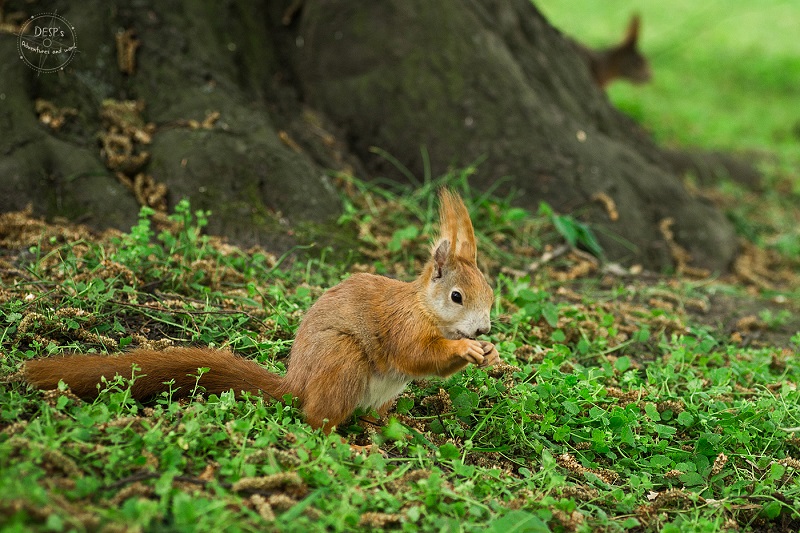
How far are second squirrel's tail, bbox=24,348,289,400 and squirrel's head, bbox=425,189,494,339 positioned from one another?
0.73 m

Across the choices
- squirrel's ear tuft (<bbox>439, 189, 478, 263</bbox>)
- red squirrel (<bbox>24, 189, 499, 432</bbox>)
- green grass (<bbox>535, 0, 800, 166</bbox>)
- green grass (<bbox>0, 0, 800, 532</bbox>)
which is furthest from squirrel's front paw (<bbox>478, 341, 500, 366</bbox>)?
green grass (<bbox>535, 0, 800, 166</bbox>)

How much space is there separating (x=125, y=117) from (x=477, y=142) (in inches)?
102

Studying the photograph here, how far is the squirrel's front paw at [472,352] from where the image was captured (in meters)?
3.14

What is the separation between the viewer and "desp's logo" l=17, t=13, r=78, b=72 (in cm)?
506

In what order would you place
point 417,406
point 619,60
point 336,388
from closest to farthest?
point 336,388 → point 417,406 → point 619,60

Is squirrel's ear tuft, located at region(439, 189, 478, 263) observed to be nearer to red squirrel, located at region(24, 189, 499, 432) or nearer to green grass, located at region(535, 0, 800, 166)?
red squirrel, located at region(24, 189, 499, 432)

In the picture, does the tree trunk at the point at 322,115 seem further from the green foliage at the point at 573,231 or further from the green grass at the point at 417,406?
the green grass at the point at 417,406

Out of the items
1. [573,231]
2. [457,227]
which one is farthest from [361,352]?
[573,231]

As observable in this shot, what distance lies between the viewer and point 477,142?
20.4 feet

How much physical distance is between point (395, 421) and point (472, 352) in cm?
40

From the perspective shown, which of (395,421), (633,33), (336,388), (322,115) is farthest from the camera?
(633,33)

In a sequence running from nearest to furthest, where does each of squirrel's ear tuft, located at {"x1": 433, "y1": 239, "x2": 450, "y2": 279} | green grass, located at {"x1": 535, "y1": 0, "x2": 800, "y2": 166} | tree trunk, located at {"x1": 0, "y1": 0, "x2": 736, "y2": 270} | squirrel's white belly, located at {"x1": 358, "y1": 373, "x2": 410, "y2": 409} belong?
squirrel's white belly, located at {"x1": 358, "y1": 373, "x2": 410, "y2": 409} < squirrel's ear tuft, located at {"x1": 433, "y1": 239, "x2": 450, "y2": 279} < tree trunk, located at {"x1": 0, "y1": 0, "x2": 736, "y2": 270} < green grass, located at {"x1": 535, "y1": 0, "x2": 800, "y2": 166}

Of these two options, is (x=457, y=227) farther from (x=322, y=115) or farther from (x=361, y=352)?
(x=322, y=115)

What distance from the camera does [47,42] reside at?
5137 mm
